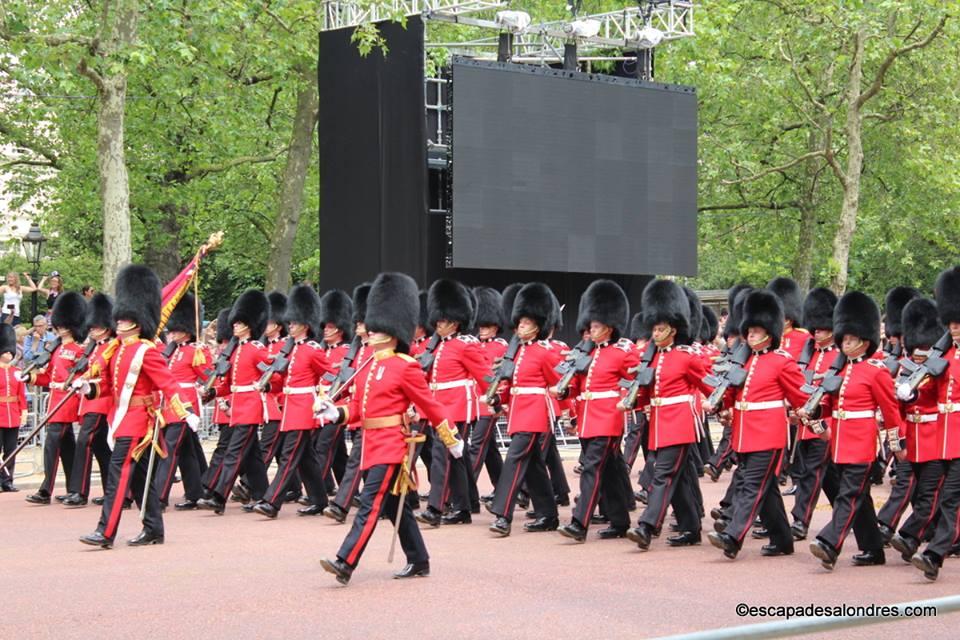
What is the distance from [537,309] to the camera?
1104 centimetres

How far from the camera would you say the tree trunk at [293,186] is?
2333 cm

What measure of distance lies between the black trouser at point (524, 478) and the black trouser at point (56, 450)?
428 cm

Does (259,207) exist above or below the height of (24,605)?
above

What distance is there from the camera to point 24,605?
7.58 meters

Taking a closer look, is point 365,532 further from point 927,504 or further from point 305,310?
point 305,310

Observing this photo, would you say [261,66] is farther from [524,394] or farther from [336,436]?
[524,394]

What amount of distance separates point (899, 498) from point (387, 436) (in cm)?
336

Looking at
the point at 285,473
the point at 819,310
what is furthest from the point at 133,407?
the point at 819,310

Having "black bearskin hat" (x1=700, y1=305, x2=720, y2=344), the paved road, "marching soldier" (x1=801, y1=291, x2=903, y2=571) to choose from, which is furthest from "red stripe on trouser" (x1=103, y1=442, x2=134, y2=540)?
"black bearskin hat" (x1=700, y1=305, x2=720, y2=344)

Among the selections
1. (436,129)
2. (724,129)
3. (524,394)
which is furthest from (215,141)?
(524,394)

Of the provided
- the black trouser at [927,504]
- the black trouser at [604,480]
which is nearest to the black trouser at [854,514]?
the black trouser at [927,504]

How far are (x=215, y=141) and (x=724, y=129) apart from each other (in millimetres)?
9418

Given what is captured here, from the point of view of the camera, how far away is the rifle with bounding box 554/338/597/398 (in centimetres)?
1027

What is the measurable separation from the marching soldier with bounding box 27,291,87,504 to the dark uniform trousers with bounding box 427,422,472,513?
11.2 feet
